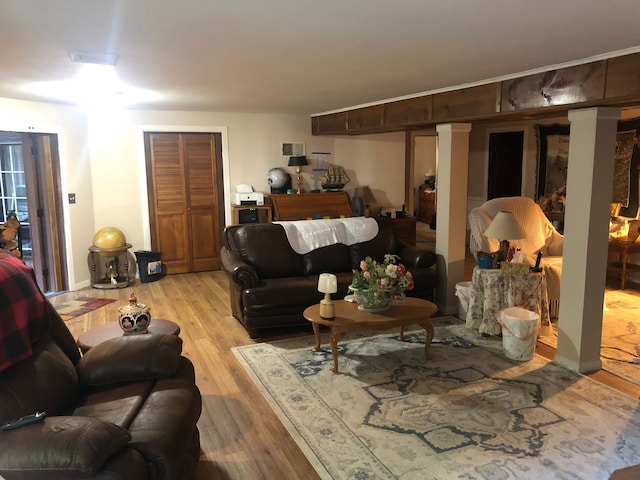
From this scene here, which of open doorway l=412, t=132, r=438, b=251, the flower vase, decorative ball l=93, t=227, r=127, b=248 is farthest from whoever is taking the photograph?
open doorway l=412, t=132, r=438, b=251

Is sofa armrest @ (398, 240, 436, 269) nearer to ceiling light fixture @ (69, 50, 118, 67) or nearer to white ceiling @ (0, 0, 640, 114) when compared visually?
white ceiling @ (0, 0, 640, 114)

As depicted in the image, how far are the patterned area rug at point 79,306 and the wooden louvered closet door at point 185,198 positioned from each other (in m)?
1.29

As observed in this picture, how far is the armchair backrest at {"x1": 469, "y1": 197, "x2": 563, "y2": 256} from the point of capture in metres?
5.20

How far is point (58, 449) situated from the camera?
5.75 feet

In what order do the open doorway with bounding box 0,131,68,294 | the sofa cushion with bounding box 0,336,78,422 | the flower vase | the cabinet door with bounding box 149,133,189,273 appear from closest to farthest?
the sofa cushion with bounding box 0,336,78,422
the flower vase
the open doorway with bounding box 0,131,68,294
the cabinet door with bounding box 149,133,189,273

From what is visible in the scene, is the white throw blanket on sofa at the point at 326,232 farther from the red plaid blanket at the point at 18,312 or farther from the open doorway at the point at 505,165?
the open doorway at the point at 505,165

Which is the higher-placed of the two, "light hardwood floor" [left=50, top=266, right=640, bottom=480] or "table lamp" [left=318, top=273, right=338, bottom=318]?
"table lamp" [left=318, top=273, right=338, bottom=318]

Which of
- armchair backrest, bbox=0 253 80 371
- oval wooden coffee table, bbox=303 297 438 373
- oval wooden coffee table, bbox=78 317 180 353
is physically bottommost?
oval wooden coffee table, bbox=303 297 438 373

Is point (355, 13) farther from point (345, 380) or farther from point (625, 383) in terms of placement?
point (625, 383)

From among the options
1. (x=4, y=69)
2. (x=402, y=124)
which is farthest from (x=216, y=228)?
(x=4, y=69)

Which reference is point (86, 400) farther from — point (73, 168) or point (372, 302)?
point (73, 168)

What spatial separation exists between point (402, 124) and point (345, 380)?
2.70 meters

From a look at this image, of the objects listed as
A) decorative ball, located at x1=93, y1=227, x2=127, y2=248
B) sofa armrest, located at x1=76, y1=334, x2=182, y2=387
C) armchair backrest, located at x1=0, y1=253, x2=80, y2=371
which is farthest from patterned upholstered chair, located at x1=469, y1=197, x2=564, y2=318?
decorative ball, located at x1=93, y1=227, x2=127, y2=248

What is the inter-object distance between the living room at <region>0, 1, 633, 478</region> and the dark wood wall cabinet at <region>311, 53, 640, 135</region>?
97cm
